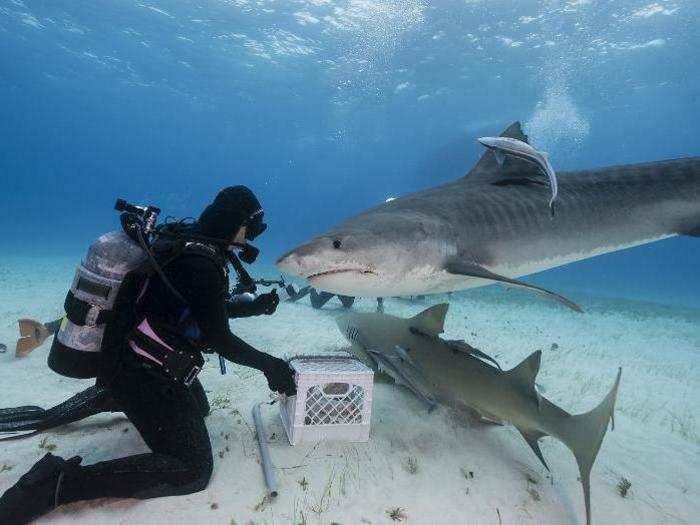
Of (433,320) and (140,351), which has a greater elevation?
(140,351)

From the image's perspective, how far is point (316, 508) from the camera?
2879 mm

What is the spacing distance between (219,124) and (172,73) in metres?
34.8

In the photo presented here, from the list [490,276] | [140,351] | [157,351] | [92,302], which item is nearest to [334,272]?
[490,276]

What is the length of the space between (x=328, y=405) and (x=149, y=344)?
5.73ft

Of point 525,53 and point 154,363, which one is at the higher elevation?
point 525,53

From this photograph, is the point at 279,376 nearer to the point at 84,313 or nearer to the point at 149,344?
the point at 149,344

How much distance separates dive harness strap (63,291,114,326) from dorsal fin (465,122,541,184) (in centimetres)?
398

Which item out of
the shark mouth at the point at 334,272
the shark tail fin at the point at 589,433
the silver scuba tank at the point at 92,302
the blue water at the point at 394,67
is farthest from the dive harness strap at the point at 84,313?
the blue water at the point at 394,67

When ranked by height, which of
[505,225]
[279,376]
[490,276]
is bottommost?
[279,376]

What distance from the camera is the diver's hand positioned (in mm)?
3629

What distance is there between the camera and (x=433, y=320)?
4.64 meters

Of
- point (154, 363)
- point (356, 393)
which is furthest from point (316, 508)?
point (154, 363)

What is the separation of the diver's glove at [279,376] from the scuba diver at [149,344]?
0.06 ft

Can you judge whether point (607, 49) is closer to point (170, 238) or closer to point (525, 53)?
point (525, 53)
